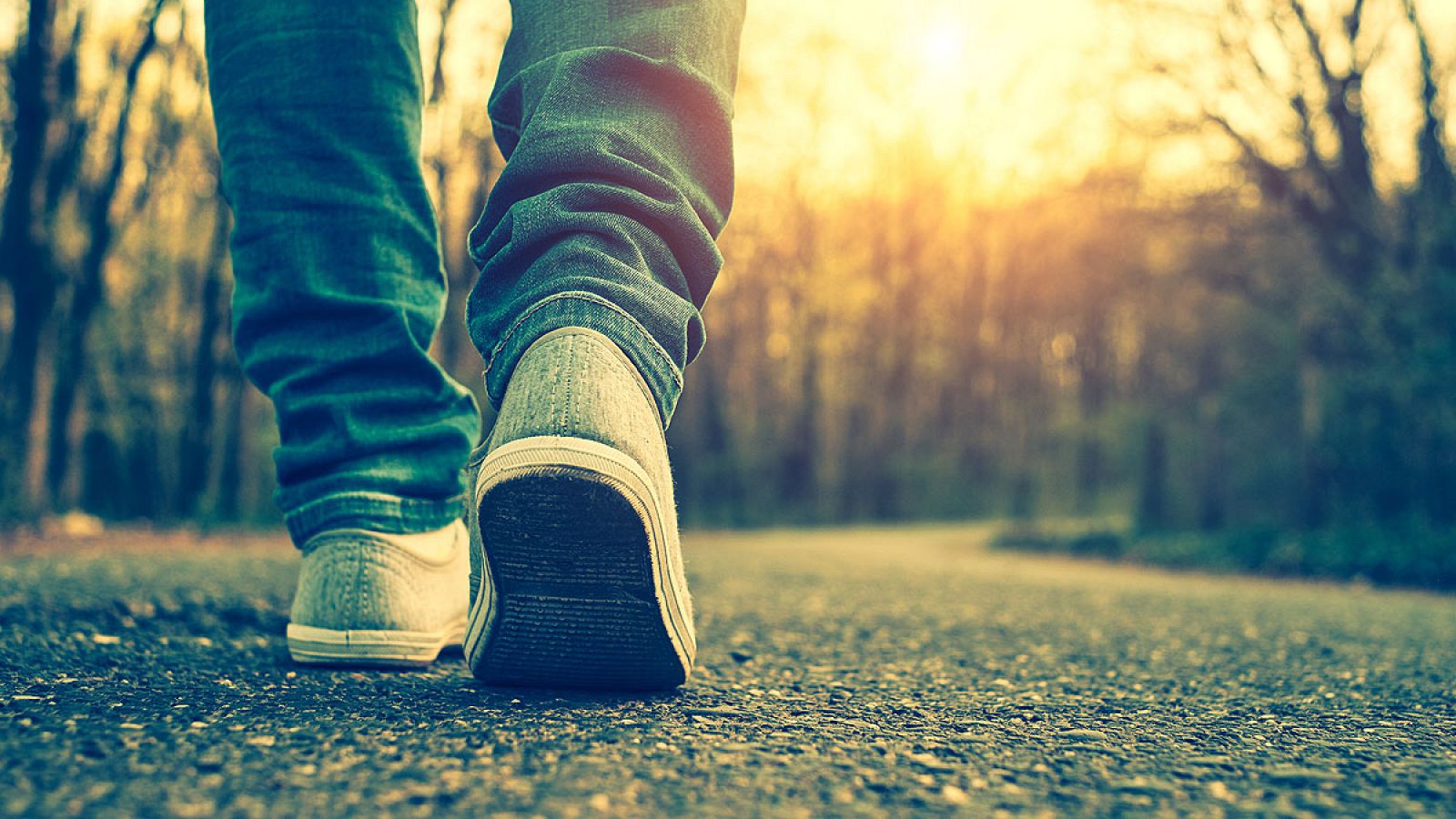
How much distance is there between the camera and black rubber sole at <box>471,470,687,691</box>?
1.02 metres

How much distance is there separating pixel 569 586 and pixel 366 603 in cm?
42

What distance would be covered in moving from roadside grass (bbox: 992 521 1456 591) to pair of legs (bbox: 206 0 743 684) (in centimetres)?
733

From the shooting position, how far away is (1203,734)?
3.74 feet

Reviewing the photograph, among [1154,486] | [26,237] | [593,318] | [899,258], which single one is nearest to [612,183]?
[593,318]

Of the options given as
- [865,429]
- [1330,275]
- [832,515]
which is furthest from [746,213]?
[1330,275]

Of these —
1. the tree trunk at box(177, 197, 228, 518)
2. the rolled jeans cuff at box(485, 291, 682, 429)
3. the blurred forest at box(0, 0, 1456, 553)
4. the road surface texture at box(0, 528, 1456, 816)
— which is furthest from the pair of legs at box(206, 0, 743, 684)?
the tree trunk at box(177, 197, 228, 518)

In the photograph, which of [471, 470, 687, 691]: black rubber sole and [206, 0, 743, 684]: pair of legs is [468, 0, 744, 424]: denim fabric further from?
[471, 470, 687, 691]: black rubber sole

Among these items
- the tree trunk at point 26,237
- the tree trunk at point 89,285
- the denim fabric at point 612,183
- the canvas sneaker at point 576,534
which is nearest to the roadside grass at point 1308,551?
the denim fabric at point 612,183

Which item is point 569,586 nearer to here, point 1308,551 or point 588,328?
point 588,328

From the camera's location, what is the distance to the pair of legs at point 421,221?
121 cm

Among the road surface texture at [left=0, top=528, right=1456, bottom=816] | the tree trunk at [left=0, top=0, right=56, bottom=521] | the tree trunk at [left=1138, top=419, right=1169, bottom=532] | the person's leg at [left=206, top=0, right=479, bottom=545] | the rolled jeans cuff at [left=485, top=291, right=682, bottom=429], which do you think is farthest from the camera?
the tree trunk at [left=1138, top=419, right=1169, bottom=532]

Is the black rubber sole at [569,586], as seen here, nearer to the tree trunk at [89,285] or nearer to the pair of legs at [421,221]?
the pair of legs at [421,221]

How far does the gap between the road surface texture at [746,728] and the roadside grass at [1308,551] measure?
6.22 meters

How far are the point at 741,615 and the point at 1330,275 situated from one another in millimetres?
11213
